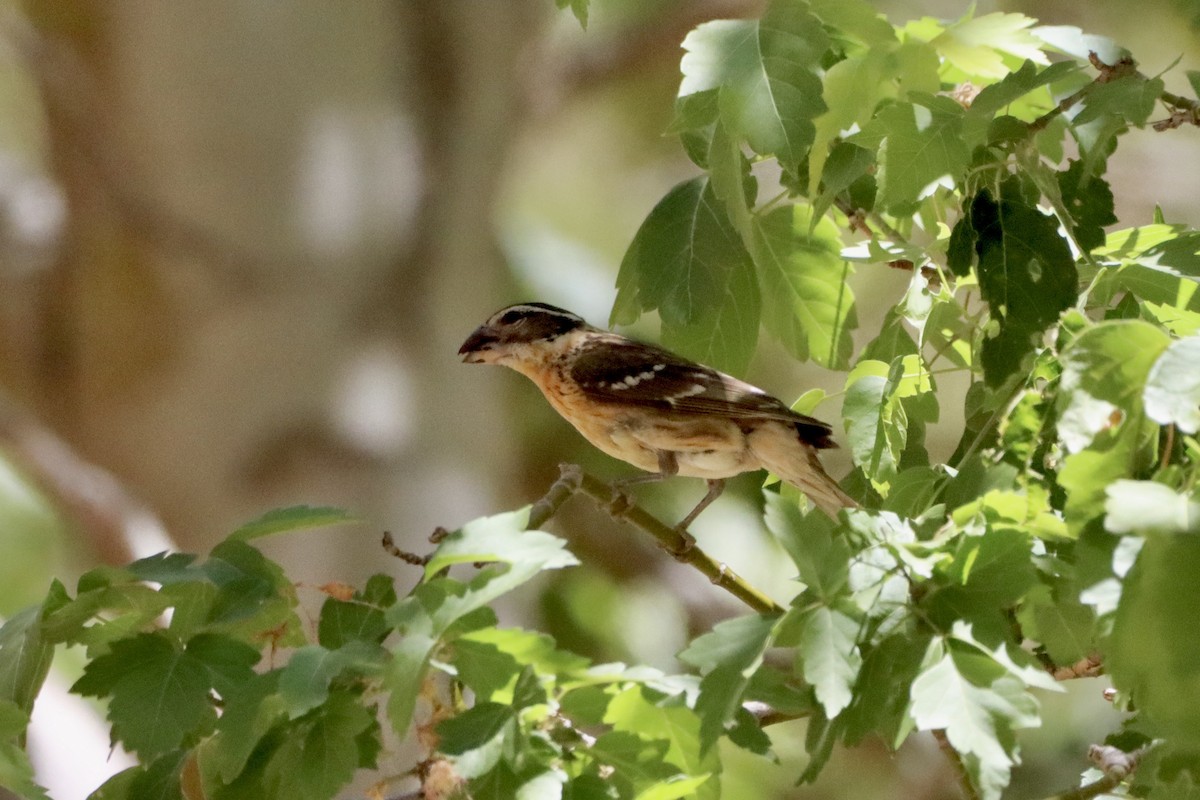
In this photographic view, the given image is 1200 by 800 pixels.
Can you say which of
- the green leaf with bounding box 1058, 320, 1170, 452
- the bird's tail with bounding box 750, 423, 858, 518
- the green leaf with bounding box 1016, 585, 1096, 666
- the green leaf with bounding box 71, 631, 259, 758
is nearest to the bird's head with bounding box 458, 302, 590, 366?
the bird's tail with bounding box 750, 423, 858, 518

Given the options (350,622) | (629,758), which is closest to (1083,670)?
(629,758)

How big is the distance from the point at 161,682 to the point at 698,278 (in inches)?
44.4

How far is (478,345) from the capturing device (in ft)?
12.3

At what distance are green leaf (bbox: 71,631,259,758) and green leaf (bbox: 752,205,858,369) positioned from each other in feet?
3.95

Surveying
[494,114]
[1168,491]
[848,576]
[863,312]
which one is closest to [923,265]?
[848,576]

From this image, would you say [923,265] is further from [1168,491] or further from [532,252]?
[532,252]

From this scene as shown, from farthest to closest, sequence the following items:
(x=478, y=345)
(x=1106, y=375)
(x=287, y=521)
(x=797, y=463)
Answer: (x=478, y=345)
(x=797, y=463)
(x=287, y=521)
(x=1106, y=375)

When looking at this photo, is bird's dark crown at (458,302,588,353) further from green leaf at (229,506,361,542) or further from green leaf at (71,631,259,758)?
green leaf at (71,631,259,758)

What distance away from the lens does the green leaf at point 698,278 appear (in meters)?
2.23

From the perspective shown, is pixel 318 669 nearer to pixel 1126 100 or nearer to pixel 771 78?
pixel 771 78

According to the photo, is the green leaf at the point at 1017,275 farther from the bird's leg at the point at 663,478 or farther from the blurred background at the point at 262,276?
the blurred background at the point at 262,276

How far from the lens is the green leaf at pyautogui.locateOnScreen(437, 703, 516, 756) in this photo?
56.9 inches

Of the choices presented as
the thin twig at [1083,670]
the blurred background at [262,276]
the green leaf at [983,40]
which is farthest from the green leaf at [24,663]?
the blurred background at [262,276]

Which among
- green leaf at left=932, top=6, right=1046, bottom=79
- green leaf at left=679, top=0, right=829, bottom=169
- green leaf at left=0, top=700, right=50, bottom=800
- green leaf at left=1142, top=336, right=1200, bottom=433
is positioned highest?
green leaf at left=679, top=0, right=829, bottom=169
